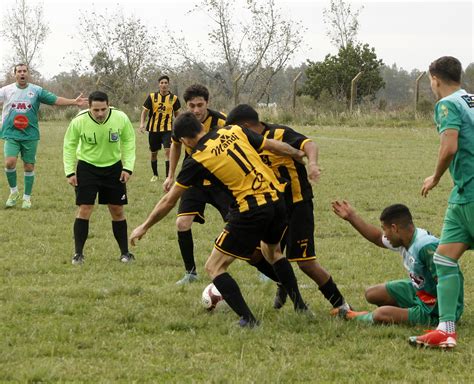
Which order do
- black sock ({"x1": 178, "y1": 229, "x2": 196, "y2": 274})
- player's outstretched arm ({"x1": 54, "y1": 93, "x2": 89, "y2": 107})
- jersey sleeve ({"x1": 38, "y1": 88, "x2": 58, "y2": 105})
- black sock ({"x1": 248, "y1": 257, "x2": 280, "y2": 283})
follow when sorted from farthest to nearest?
jersey sleeve ({"x1": 38, "y1": 88, "x2": 58, "y2": 105}) → player's outstretched arm ({"x1": 54, "y1": 93, "x2": 89, "y2": 107}) → black sock ({"x1": 178, "y1": 229, "x2": 196, "y2": 274}) → black sock ({"x1": 248, "y1": 257, "x2": 280, "y2": 283})

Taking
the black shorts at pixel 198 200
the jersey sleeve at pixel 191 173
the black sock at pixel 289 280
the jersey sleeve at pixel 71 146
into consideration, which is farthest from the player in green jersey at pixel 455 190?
the jersey sleeve at pixel 71 146

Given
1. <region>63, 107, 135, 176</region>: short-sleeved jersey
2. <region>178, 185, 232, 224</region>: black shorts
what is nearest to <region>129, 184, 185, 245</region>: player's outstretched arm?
<region>178, 185, 232, 224</region>: black shorts

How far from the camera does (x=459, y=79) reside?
5273 mm

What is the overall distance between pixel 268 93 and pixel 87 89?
12.2 m

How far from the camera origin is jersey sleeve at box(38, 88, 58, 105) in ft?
37.1

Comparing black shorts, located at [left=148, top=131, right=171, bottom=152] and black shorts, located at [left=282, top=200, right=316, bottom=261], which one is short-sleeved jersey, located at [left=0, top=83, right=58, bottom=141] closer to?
black shorts, located at [left=148, top=131, right=171, bottom=152]

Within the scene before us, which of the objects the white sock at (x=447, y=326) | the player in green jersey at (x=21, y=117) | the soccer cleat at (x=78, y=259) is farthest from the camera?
the player in green jersey at (x=21, y=117)

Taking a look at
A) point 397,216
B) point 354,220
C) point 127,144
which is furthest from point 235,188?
point 127,144

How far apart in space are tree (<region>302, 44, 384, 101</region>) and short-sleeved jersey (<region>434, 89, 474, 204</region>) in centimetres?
3448

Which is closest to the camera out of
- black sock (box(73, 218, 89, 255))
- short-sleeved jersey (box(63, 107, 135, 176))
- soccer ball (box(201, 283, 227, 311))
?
soccer ball (box(201, 283, 227, 311))

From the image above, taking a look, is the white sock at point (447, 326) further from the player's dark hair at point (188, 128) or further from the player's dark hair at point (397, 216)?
the player's dark hair at point (188, 128)

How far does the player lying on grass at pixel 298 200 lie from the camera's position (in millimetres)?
6098

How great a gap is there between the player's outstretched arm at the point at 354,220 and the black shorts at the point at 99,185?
10.8 feet

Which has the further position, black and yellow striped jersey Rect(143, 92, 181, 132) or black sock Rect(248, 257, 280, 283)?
black and yellow striped jersey Rect(143, 92, 181, 132)
